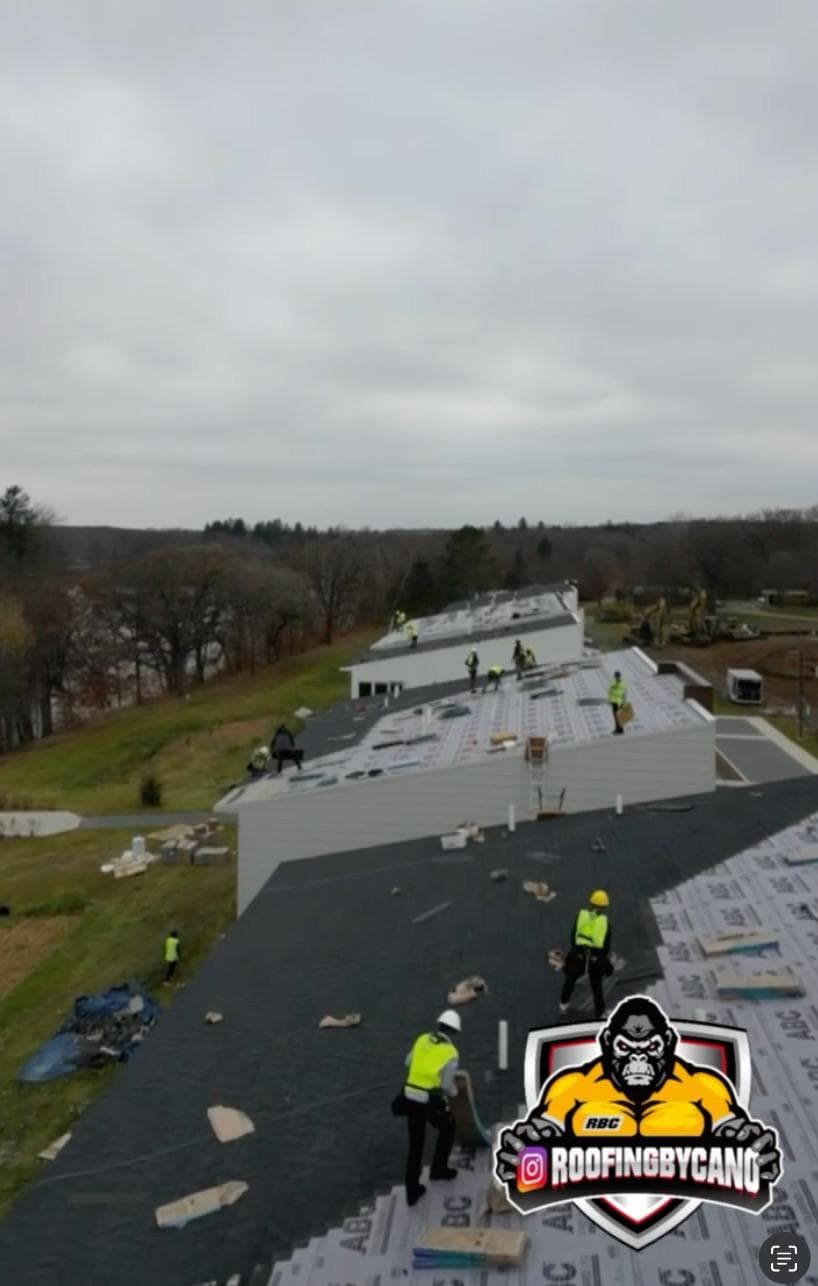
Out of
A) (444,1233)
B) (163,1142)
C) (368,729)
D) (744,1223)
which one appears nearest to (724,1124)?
(744,1223)

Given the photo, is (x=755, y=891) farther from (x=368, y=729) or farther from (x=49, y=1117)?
(x=368, y=729)

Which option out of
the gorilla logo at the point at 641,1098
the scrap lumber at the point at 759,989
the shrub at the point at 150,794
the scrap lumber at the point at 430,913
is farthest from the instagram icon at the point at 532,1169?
the shrub at the point at 150,794

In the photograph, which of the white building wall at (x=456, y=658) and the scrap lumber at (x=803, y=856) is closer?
the scrap lumber at (x=803, y=856)

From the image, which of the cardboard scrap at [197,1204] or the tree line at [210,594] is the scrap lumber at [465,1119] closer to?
the cardboard scrap at [197,1204]

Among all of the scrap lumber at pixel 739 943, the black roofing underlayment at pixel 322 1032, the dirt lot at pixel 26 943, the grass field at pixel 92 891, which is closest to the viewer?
the black roofing underlayment at pixel 322 1032

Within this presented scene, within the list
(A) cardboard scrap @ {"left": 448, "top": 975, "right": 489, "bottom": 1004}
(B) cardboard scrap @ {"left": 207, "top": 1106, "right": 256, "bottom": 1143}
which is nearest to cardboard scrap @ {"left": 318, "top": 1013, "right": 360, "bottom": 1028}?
(A) cardboard scrap @ {"left": 448, "top": 975, "right": 489, "bottom": 1004}

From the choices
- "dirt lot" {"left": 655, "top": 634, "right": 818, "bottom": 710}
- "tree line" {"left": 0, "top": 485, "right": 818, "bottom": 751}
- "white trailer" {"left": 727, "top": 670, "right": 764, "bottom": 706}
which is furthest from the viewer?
"tree line" {"left": 0, "top": 485, "right": 818, "bottom": 751}

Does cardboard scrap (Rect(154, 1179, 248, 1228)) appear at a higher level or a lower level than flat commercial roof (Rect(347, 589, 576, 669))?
lower

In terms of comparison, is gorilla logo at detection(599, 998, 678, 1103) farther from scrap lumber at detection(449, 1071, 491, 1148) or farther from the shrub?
the shrub
